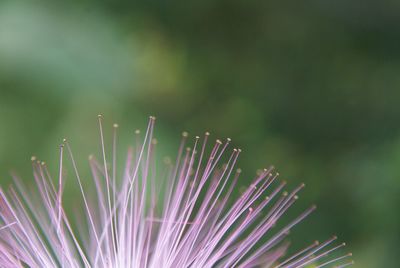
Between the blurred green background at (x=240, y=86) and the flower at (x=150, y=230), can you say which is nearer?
the flower at (x=150, y=230)

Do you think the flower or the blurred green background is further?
the blurred green background

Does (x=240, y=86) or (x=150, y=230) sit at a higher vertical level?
(x=240, y=86)

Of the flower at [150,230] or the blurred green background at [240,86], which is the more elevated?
the blurred green background at [240,86]

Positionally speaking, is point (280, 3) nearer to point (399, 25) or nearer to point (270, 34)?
point (270, 34)

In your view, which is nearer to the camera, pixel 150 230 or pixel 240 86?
pixel 150 230

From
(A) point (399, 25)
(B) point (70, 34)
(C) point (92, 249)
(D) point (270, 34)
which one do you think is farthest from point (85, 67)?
(A) point (399, 25)

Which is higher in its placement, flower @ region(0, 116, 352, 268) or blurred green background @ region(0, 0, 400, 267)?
blurred green background @ region(0, 0, 400, 267)

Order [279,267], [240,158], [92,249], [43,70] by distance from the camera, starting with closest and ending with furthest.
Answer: [279,267], [92,249], [43,70], [240,158]

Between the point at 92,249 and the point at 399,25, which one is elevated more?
the point at 399,25
